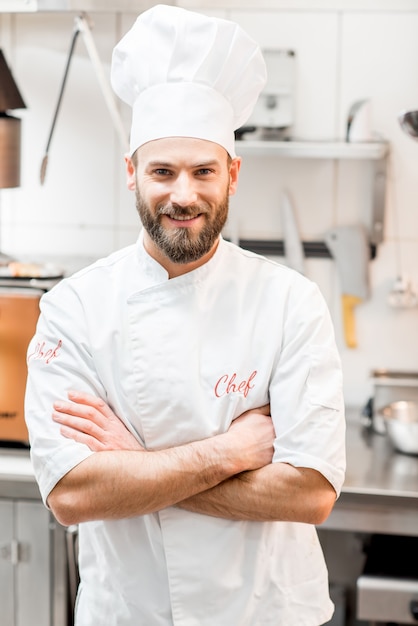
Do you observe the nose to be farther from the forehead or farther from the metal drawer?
the metal drawer

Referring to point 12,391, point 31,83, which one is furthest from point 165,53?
point 31,83

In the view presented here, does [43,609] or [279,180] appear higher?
[279,180]

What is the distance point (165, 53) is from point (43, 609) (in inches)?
58.8

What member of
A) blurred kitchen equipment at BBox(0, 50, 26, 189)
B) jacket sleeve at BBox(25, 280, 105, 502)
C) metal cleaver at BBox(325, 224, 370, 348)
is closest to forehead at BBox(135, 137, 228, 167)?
jacket sleeve at BBox(25, 280, 105, 502)

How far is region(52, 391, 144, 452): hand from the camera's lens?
60.1 inches

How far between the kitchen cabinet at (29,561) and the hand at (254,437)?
98cm

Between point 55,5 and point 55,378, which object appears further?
point 55,5

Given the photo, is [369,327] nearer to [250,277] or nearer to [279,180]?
[279,180]

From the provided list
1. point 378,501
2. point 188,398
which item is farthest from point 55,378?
point 378,501

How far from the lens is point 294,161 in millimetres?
2729

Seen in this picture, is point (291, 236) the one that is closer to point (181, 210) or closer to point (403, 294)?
point (403, 294)

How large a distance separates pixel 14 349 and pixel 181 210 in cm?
103

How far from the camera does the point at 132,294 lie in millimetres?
1618

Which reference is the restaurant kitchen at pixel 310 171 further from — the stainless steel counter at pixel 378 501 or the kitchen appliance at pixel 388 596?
the kitchen appliance at pixel 388 596
